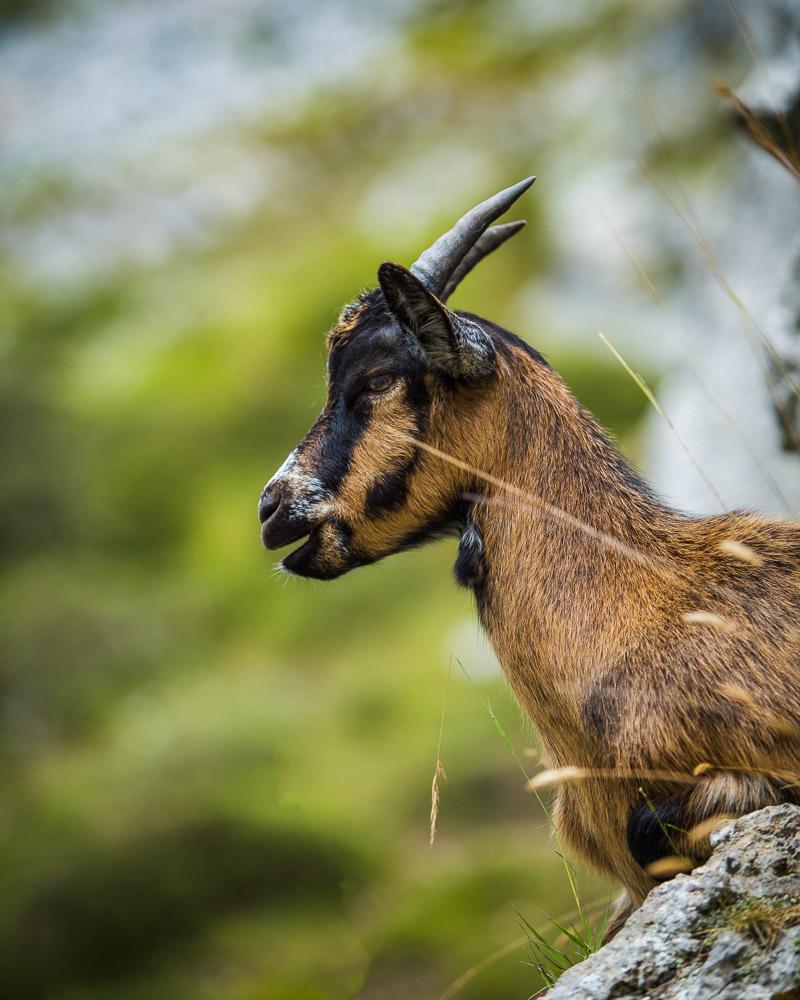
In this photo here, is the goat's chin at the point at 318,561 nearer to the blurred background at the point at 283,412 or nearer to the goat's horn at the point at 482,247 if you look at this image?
the goat's horn at the point at 482,247

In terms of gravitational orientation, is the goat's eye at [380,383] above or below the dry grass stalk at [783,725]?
above

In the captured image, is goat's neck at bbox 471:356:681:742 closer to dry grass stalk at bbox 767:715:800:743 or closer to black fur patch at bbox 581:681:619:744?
black fur patch at bbox 581:681:619:744

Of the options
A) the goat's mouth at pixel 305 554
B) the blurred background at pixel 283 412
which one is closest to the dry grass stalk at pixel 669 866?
the goat's mouth at pixel 305 554

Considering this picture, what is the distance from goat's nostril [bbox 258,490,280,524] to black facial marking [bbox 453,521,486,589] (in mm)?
906

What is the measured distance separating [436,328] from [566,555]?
117 cm

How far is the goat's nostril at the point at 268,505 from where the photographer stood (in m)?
5.69

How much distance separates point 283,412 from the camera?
67.5 feet

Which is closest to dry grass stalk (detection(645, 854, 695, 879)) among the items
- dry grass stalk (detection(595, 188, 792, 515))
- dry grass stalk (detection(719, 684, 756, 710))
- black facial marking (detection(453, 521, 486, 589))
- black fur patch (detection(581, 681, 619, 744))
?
black fur patch (detection(581, 681, 619, 744))

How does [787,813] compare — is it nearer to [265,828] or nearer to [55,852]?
[265,828]

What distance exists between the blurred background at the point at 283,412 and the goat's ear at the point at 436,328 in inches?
123

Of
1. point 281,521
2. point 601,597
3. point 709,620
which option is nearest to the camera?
point 709,620

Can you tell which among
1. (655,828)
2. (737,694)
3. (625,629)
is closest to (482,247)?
(625,629)

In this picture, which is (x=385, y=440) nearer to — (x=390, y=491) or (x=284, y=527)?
(x=390, y=491)

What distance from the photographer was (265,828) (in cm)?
1564
